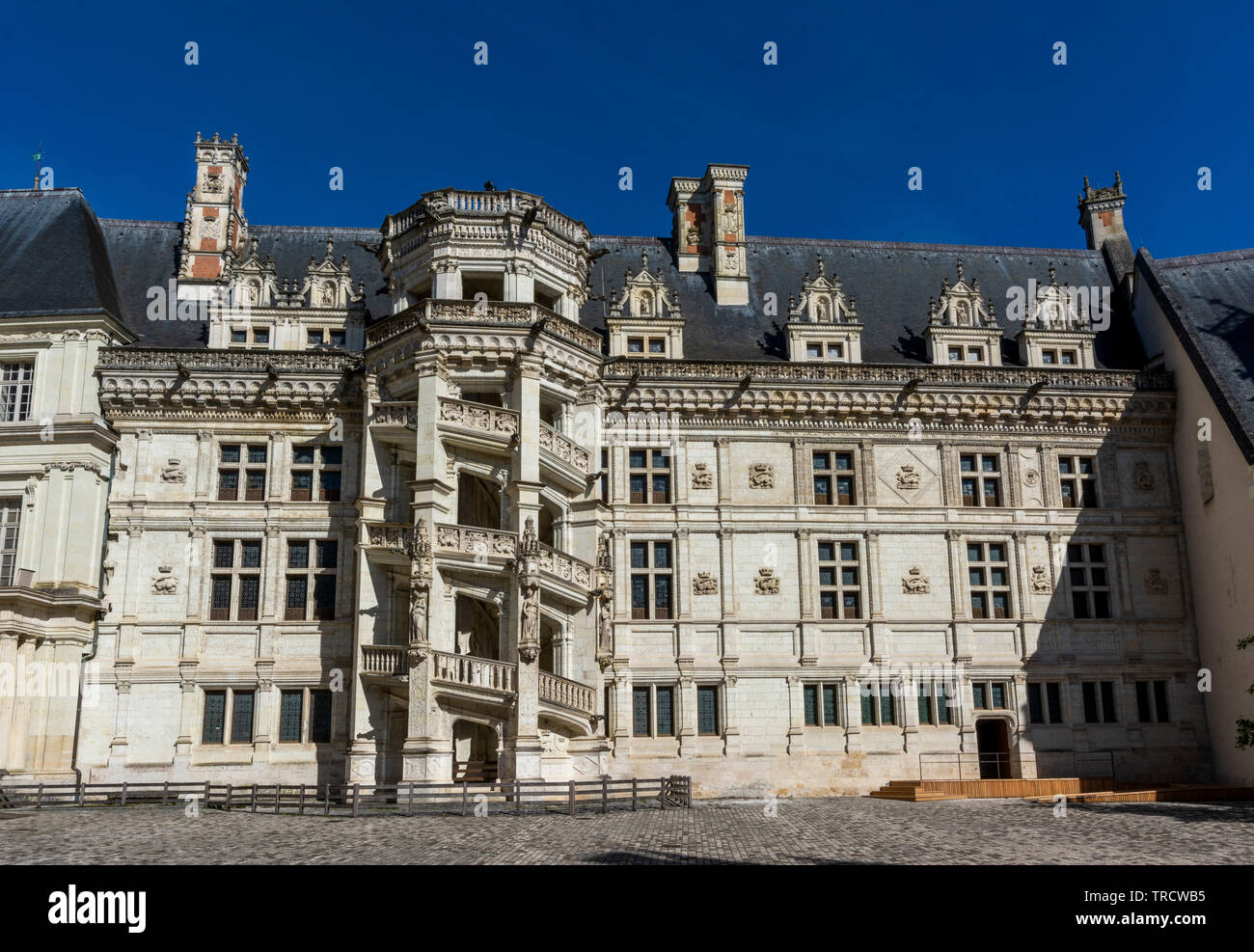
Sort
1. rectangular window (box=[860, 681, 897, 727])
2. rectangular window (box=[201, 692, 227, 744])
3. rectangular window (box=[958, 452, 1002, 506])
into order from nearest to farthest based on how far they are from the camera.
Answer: rectangular window (box=[201, 692, 227, 744]) < rectangular window (box=[860, 681, 897, 727]) < rectangular window (box=[958, 452, 1002, 506])

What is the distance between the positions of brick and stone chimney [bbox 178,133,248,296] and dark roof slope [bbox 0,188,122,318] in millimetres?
2563

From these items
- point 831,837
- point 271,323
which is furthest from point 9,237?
point 831,837

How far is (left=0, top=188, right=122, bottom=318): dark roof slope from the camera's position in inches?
1204

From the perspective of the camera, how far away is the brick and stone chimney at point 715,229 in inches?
1378

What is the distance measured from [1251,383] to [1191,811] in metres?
12.8

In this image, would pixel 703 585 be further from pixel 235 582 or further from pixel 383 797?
pixel 235 582

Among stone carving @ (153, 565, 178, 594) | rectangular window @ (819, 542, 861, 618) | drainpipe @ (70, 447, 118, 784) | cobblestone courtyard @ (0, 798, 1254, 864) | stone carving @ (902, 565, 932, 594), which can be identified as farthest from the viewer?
stone carving @ (902, 565, 932, 594)

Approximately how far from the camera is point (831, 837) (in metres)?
18.3

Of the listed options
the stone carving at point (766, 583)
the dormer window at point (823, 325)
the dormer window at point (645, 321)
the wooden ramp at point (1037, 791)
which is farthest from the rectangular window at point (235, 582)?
the wooden ramp at point (1037, 791)

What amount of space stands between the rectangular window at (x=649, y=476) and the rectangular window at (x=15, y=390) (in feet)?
54.2

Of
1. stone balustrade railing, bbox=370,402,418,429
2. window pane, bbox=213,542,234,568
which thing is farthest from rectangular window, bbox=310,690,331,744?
stone balustrade railing, bbox=370,402,418,429

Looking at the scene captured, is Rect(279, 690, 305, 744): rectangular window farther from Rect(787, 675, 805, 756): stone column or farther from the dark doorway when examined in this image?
the dark doorway
